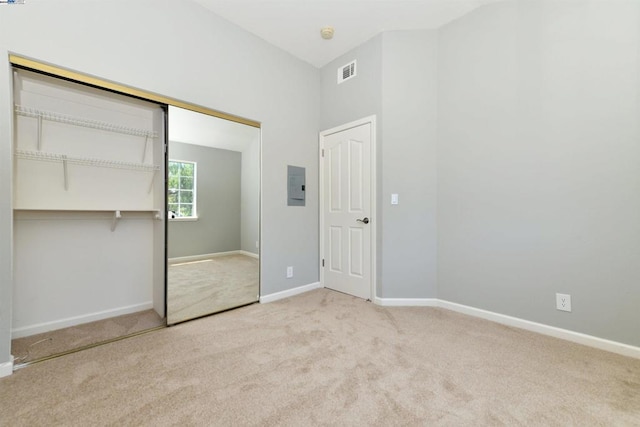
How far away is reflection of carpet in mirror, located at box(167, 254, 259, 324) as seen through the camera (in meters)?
2.50

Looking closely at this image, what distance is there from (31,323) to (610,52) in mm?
4995

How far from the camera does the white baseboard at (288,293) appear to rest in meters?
2.97

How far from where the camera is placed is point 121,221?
8.30ft

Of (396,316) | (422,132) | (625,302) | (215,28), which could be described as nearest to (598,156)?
(625,302)

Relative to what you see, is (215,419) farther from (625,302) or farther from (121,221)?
(625,302)

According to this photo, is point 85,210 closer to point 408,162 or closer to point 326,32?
point 326,32

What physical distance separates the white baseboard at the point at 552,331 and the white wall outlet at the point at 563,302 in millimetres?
175

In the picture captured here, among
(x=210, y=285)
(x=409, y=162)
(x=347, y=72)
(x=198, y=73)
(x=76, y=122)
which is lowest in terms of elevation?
(x=210, y=285)

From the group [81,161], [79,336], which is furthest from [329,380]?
[81,161]

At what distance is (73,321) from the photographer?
7.41ft

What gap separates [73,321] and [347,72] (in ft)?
12.8

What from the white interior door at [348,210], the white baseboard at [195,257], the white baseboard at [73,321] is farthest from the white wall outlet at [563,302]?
the white baseboard at [73,321]

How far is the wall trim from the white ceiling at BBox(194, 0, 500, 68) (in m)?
3.03

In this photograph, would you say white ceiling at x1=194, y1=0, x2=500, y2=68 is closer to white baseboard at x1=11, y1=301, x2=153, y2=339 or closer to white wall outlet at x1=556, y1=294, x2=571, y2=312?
white wall outlet at x1=556, y1=294, x2=571, y2=312
